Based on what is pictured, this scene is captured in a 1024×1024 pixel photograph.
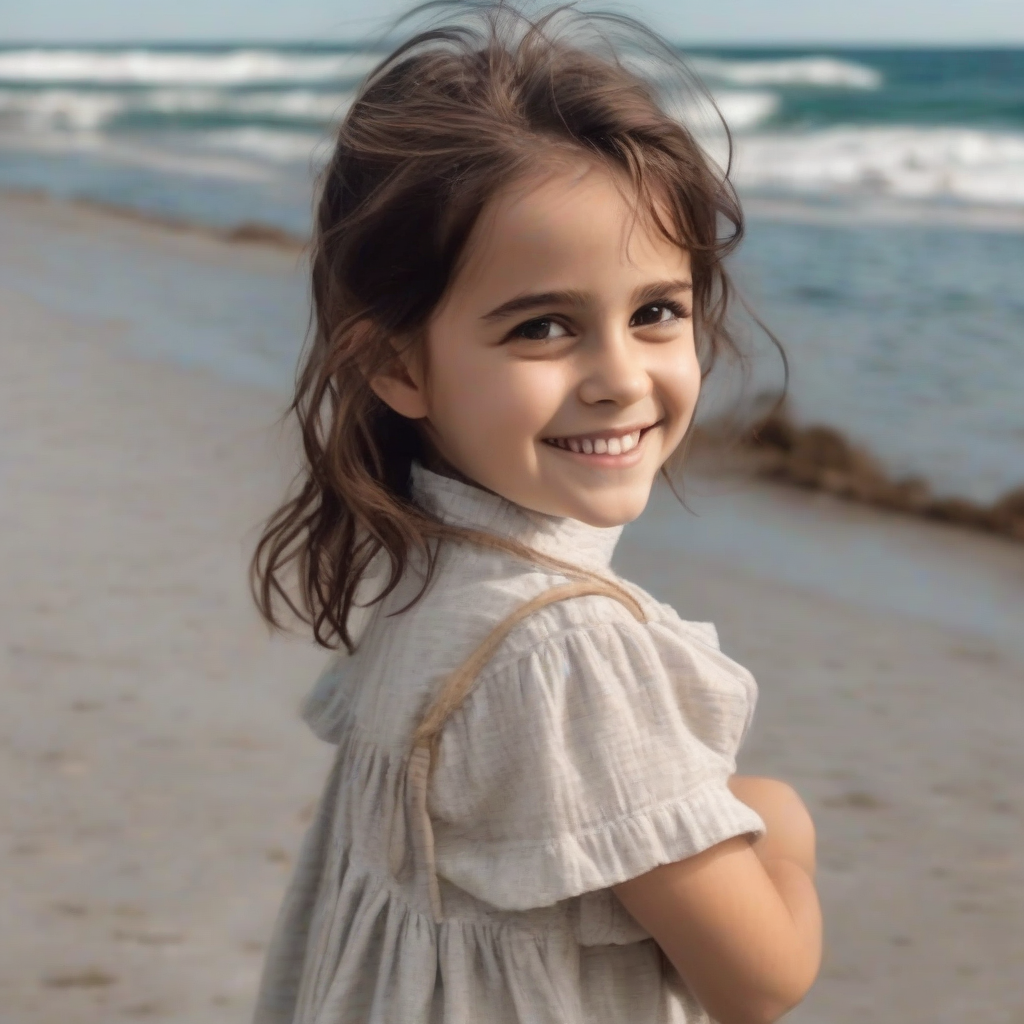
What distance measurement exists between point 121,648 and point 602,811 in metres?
2.18

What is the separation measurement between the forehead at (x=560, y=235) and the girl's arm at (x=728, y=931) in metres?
0.48

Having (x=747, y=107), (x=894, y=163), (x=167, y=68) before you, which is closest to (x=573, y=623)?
(x=894, y=163)

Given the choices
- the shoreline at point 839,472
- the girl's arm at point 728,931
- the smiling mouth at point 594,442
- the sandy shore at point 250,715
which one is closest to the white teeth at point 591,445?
the smiling mouth at point 594,442

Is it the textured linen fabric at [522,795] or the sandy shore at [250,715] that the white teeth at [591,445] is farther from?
the sandy shore at [250,715]

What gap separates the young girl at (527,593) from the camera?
1.20 m

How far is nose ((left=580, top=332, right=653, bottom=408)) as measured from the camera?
49.9 inches

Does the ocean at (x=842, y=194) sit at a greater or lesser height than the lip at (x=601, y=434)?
lesser

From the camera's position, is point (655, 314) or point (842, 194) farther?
point (842, 194)

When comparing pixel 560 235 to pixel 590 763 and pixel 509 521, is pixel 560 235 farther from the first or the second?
pixel 590 763

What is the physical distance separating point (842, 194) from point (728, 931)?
12334 mm

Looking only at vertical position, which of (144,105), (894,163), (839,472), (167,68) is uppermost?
(839,472)

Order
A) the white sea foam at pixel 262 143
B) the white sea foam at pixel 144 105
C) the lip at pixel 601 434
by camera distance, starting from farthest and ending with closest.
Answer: the white sea foam at pixel 144 105, the white sea foam at pixel 262 143, the lip at pixel 601 434

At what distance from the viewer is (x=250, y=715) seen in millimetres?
2928

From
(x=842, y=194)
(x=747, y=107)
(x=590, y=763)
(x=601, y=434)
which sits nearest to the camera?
(x=590, y=763)
